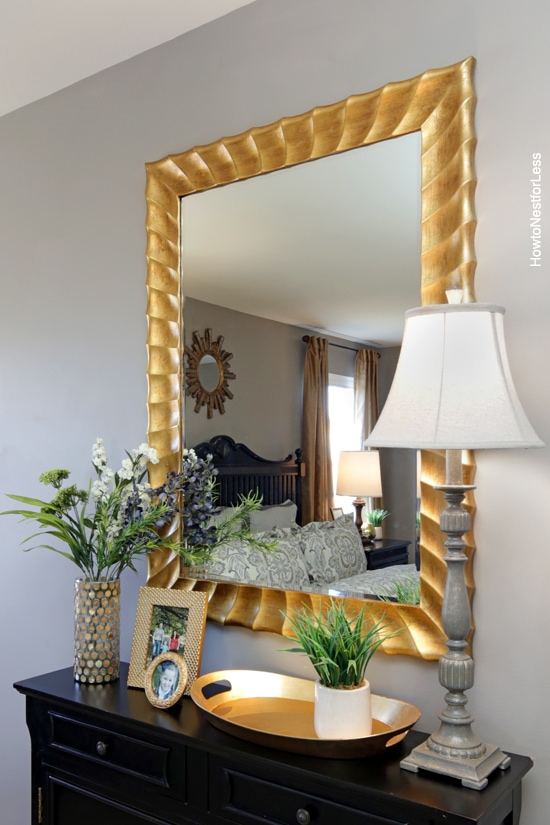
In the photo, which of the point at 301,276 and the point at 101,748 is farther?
the point at 301,276

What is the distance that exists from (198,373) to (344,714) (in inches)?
40.8

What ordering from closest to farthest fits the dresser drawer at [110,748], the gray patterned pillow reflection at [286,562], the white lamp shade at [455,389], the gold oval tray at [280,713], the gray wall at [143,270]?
1. the white lamp shade at [455,389]
2. the gold oval tray at [280,713]
3. the gray wall at [143,270]
4. the dresser drawer at [110,748]
5. the gray patterned pillow reflection at [286,562]

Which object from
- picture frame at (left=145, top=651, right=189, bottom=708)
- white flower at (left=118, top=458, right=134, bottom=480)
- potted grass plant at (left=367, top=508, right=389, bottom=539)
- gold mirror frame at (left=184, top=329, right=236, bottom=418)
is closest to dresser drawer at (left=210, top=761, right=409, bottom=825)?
picture frame at (left=145, top=651, right=189, bottom=708)

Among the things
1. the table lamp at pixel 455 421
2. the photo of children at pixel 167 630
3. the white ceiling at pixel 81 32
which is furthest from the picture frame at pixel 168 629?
the white ceiling at pixel 81 32

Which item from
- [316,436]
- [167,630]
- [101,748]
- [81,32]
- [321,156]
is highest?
[81,32]

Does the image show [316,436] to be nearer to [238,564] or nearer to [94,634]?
[238,564]

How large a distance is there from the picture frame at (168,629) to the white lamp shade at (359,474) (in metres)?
0.45

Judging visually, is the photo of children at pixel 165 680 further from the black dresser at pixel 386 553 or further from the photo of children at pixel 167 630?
the black dresser at pixel 386 553

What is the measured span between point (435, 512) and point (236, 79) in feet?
4.36

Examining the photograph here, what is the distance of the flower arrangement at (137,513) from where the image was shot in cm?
200

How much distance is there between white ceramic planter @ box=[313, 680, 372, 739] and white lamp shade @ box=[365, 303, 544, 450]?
0.51m

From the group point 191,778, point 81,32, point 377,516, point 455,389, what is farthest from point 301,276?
point 191,778

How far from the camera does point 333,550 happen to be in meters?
1.89

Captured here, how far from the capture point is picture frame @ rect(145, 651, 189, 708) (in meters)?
1.79
